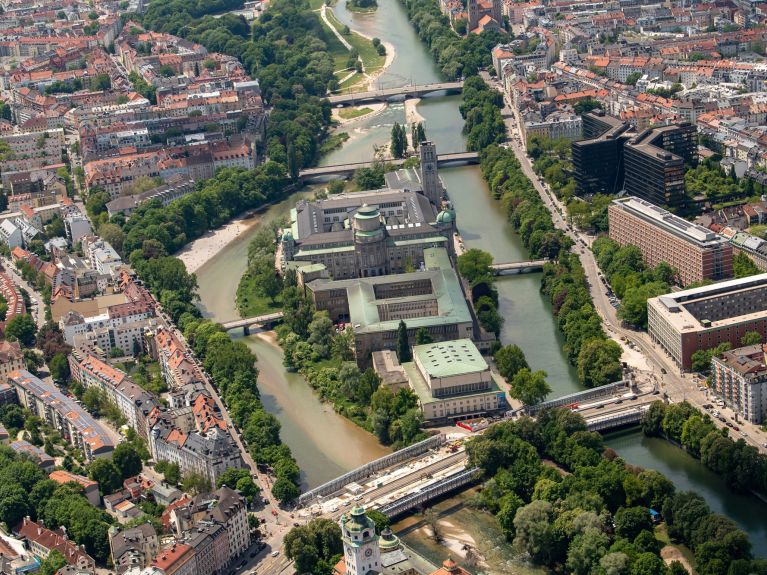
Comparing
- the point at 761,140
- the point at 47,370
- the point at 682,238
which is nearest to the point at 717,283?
the point at 682,238

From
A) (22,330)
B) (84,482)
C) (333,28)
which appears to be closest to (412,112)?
(333,28)

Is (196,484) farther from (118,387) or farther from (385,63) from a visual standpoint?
(385,63)

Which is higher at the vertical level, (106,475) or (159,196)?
(159,196)

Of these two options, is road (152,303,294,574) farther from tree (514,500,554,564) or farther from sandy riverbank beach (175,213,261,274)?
sandy riverbank beach (175,213,261,274)

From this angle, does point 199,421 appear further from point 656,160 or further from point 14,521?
point 656,160

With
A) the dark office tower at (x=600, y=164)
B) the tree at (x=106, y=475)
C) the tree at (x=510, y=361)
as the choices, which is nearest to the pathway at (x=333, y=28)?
the dark office tower at (x=600, y=164)

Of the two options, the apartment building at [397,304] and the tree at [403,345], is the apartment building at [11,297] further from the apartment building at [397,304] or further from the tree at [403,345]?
the tree at [403,345]
